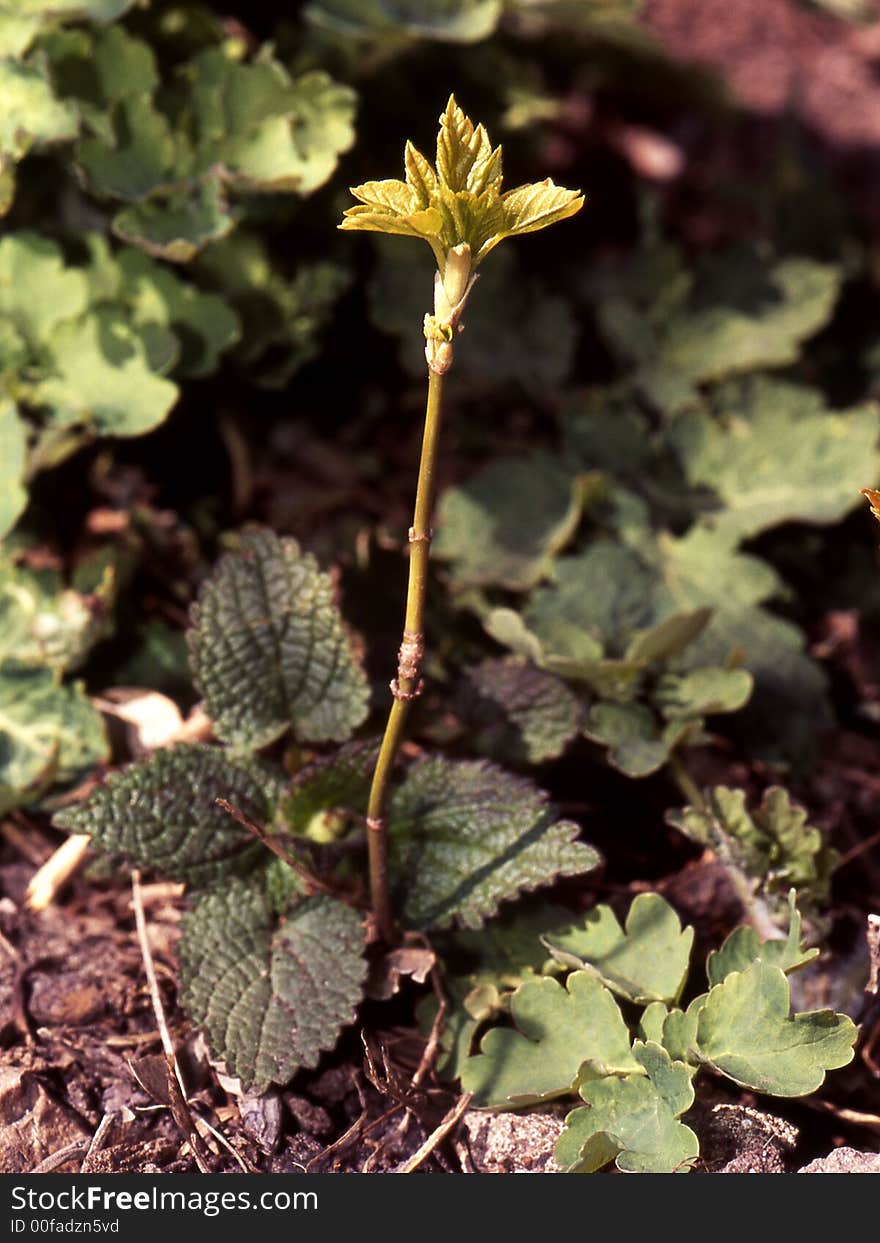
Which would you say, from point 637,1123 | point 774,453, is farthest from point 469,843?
point 774,453

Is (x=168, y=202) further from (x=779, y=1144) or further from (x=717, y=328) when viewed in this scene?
(x=779, y=1144)

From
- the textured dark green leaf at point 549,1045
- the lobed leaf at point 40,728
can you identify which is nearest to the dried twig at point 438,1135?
the textured dark green leaf at point 549,1045

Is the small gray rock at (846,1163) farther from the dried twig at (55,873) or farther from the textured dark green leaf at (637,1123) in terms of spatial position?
the dried twig at (55,873)

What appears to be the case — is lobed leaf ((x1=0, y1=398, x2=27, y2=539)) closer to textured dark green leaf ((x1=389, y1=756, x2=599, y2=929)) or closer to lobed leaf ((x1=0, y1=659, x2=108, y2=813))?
lobed leaf ((x1=0, y1=659, x2=108, y2=813))

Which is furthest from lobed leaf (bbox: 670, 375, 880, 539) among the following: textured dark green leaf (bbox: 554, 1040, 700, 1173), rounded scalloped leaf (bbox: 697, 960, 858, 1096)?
textured dark green leaf (bbox: 554, 1040, 700, 1173)

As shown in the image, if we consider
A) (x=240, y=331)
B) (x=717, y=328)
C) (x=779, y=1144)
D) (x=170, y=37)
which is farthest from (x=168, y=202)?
(x=779, y=1144)
